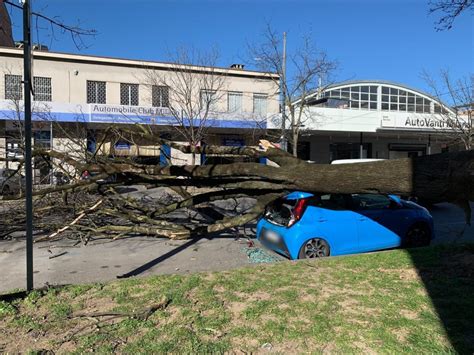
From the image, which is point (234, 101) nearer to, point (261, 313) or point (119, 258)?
point (119, 258)

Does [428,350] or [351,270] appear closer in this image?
[428,350]

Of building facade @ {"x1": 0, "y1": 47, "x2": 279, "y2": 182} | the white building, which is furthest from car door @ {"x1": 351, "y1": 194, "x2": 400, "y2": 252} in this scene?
the white building

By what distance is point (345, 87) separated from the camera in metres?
40.9

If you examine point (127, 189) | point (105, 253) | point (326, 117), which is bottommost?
point (105, 253)

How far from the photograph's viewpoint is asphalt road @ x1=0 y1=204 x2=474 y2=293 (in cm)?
738

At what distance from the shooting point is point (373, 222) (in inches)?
343

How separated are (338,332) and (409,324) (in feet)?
2.36

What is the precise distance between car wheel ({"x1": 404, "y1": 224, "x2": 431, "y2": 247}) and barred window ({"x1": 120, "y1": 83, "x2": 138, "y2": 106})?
24.6 meters

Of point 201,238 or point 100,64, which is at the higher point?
point 100,64

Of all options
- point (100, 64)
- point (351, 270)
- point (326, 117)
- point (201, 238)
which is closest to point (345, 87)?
point (326, 117)

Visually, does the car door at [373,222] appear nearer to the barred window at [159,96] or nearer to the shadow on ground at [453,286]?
the shadow on ground at [453,286]

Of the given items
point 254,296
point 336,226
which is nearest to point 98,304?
point 254,296

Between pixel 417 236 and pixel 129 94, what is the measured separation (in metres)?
24.9

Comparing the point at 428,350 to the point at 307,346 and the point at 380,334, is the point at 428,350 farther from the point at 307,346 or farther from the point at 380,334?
the point at 307,346
